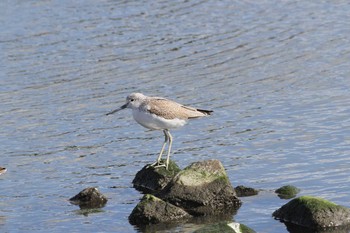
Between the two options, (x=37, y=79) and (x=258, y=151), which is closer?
(x=258, y=151)

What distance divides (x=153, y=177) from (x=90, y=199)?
5.42 ft

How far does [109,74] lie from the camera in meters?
30.5

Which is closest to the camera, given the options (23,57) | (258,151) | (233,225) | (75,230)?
(233,225)

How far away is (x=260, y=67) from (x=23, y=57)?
8221 mm

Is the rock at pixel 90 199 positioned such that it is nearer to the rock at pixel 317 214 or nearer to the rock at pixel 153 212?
the rock at pixel 153 212

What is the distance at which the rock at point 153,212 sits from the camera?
719 inches

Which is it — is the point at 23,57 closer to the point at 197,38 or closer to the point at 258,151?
the point at 197,38

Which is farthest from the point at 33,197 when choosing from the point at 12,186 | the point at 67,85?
the point at 67,85

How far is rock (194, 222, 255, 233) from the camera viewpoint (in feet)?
55.2

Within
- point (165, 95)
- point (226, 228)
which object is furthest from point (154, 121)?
point (165, 95)

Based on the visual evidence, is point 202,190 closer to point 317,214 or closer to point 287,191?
point 287,191

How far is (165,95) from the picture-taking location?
91.8 ft

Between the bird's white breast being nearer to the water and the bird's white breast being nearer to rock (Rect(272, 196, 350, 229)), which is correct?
the water

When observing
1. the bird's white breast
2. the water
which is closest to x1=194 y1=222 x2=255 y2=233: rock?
the water
